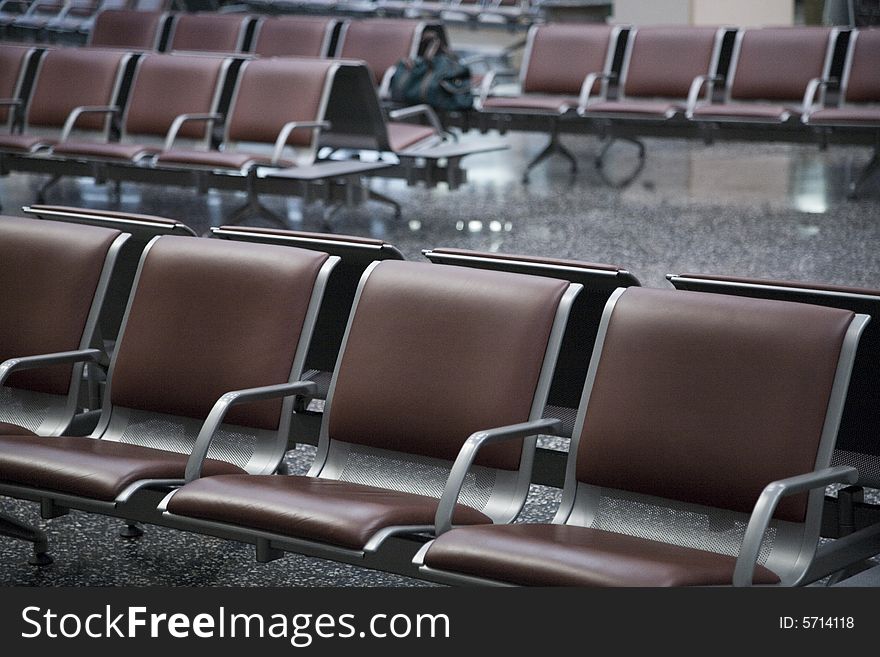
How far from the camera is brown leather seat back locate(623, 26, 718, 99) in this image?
319 inches

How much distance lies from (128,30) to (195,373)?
7.51m

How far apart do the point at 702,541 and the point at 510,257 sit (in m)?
0.76

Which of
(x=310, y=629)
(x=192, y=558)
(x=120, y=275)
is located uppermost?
(x=120, y=275)

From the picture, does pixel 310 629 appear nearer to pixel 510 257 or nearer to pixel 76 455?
pixel 76 455

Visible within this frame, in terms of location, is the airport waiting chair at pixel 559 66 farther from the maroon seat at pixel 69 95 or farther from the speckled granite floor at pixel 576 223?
the maroon seat at pixel 69 95

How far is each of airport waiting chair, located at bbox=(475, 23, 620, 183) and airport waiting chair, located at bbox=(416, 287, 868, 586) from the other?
6.04m

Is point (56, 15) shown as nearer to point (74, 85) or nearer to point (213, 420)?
point (74, 85)

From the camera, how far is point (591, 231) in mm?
6629

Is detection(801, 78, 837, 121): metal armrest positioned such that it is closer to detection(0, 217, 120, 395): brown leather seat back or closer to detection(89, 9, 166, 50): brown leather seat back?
detection(89, 9, 166, 50): brown leather seat back

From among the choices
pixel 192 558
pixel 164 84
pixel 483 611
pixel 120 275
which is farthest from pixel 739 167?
pixel 483 611

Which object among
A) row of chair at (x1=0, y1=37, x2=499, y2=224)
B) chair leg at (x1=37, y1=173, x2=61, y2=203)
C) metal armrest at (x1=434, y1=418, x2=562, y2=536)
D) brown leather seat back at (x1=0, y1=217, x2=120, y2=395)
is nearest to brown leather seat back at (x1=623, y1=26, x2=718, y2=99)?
row of chair at (x1=0, y1=37, x2=499, y2=224)

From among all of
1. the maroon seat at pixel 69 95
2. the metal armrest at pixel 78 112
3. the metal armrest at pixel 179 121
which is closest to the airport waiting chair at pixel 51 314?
the metal armrest at pixel 179 121

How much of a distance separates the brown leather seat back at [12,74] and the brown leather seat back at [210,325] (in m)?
5.25

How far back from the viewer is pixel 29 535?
9.37 feet
